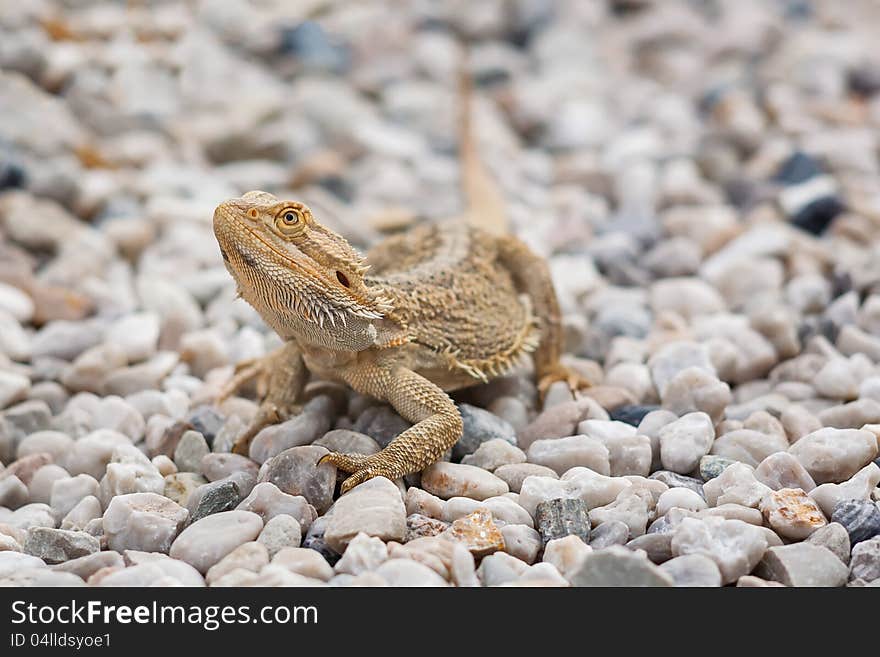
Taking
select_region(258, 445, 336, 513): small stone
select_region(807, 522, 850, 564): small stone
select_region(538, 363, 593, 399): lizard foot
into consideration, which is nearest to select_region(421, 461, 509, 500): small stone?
select_region(258, 445, 336, 513): small stone

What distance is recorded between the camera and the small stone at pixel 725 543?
2.53 metres

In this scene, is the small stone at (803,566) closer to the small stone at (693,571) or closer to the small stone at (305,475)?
the small stone at (693,571)

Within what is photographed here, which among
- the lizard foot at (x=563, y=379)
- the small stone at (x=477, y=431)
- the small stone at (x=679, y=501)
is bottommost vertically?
the small stone at (x=679, y=501)

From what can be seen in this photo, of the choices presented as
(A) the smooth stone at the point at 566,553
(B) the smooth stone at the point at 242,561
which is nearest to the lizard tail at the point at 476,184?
(A) the smooth stone at the point at 566,553

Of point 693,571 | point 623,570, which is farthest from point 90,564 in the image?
point 693,571

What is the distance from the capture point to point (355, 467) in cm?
296

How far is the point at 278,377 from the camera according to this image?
3.52 metres

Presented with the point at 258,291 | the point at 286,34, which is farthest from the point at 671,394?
the point at 286,34

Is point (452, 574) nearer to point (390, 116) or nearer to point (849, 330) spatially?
point (849, 330)

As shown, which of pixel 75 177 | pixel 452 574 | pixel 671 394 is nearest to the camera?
pixel 452 574

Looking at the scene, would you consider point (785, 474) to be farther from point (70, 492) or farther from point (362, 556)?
point (70, 492)

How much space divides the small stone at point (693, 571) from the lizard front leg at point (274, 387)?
155 centimetres

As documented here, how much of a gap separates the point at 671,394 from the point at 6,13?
206 inches

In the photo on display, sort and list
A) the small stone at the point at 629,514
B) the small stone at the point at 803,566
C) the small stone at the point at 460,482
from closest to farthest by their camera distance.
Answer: the small stone at the point at 803,566, the small stone at the point at 629,514, the small stone at the point at 460,482
